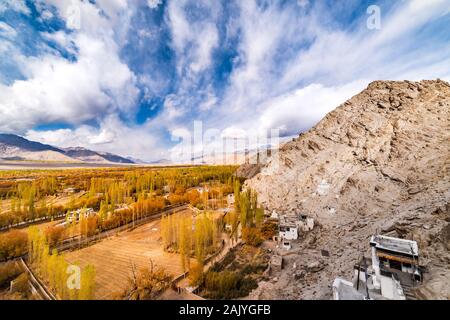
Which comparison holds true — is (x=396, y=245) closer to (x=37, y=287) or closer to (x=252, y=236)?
(x=252, y=236)

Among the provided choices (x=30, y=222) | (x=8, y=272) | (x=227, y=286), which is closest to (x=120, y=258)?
(x=8, y=272)

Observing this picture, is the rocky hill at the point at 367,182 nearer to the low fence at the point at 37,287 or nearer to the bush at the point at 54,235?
the low fence at the point at 37,287

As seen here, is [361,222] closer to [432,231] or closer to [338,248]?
[338,248]

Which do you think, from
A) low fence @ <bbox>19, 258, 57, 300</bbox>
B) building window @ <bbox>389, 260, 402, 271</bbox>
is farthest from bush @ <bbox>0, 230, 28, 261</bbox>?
building window @ <bbox>389, 260, 402, 271</bbox>

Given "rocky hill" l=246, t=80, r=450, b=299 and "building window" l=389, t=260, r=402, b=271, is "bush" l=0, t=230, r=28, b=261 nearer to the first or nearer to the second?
"rocky hill" l=246, t=80, r=450, b=299

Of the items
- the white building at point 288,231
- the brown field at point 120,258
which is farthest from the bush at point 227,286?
the white building at point 288,231

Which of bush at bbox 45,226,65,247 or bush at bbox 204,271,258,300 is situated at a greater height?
bush at bbox 45,226,65,247
